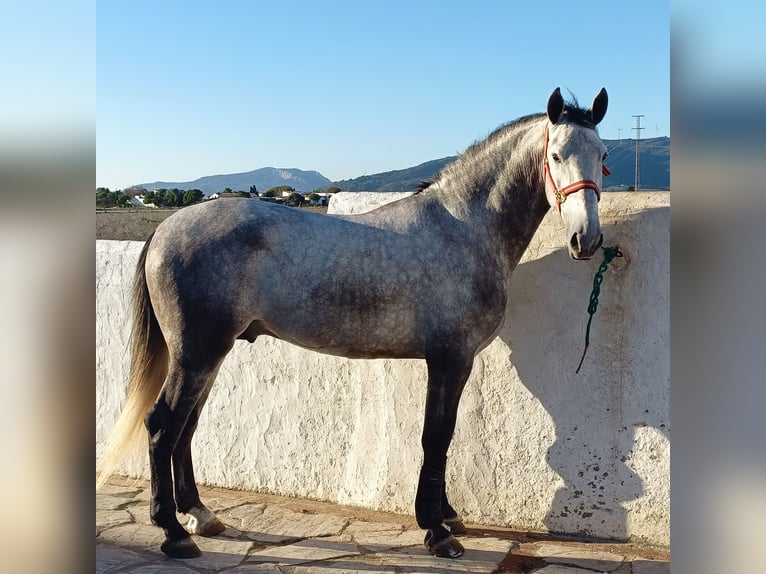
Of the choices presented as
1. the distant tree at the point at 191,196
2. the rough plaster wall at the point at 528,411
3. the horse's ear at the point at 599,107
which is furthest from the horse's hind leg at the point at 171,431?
the distant tree at the point at 191,196

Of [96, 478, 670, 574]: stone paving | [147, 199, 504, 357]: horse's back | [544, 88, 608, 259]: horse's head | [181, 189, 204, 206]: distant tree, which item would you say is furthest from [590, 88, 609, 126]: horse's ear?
[181, 189, 204, 206]: distant tree

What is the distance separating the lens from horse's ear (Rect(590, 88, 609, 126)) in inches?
119

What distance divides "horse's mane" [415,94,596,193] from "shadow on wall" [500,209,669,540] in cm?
65

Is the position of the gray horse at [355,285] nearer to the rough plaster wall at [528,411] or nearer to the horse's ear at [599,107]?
the horse's ear at [599,107]

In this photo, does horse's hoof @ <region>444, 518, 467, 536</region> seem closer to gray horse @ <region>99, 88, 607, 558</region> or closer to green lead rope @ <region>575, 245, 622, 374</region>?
gray horse @ <region>99, 88, 607, 558</region>

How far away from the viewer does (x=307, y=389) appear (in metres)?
4.09

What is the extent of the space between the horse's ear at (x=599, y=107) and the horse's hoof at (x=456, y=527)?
2.09 meters

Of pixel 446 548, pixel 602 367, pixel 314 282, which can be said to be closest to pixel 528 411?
pixel 602 367

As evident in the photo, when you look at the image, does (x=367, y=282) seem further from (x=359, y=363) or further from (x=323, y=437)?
(x=323, y=437)

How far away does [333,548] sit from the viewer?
3.38m
